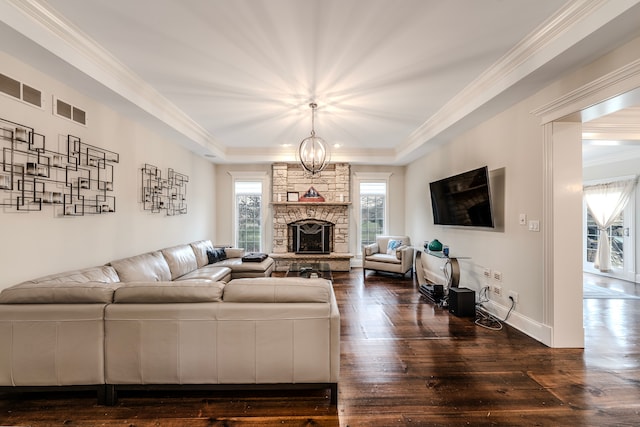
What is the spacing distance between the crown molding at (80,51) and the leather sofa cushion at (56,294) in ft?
6.10

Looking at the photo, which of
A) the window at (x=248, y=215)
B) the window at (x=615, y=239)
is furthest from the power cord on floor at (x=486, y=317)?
the window at (x=248, y=215)

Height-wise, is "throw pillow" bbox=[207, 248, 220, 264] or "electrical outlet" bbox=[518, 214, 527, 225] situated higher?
"electrical outlet" bbox=[518, 214, 527, 225]

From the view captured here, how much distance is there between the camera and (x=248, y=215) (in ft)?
23.7

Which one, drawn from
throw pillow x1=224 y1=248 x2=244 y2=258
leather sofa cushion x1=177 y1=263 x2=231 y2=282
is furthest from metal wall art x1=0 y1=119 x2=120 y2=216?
throw pillow x1=224 y1=248 x2=244 y2=258

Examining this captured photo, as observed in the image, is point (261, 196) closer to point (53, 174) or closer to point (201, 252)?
point (201, 252)

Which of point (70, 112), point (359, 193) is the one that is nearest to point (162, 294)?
point (70, 112)

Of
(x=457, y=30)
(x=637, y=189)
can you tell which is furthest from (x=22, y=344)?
(x=637, y=189)

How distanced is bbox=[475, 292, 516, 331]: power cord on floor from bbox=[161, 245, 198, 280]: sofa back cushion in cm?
421

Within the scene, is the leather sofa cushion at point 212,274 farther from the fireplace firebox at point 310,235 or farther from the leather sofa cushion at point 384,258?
the leather sofa cushion at point 384,258

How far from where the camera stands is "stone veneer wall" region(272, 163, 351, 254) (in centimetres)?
699

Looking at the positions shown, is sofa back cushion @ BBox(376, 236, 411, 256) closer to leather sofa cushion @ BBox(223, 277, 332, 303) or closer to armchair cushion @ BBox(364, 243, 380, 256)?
armchair cushion @ BBox(364, 243, 380, 256)

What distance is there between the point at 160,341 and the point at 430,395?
1993 millimetres

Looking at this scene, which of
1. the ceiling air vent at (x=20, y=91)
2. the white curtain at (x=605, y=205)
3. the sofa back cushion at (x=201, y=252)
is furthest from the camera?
the white curtain at (x=605, y=205)

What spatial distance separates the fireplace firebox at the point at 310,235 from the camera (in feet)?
23.0
